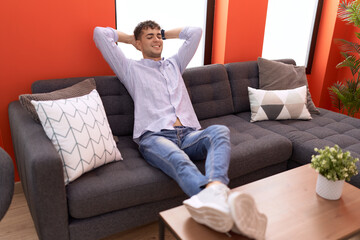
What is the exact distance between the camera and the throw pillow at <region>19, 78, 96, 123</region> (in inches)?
64.4

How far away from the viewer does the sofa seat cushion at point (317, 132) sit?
2076 millimetres

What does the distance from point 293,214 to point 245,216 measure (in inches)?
14.0

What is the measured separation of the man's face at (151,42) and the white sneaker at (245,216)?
4.45ft

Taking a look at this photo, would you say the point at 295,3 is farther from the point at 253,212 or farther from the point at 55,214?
the point at 55,214

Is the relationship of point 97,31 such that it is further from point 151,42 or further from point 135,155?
point 135,155

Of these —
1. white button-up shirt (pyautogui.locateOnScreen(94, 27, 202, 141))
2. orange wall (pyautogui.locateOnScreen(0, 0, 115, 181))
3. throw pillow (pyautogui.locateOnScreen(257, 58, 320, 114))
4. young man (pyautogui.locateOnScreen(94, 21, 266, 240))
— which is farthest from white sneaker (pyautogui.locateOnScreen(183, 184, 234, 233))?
throw pillow (pyautogui.locateOnScreen(257, 58, 320, 114))

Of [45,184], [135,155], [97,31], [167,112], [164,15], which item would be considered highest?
[164,15]

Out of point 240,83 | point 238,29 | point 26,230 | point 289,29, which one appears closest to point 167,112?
point 240,83

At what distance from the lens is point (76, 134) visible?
1544mm

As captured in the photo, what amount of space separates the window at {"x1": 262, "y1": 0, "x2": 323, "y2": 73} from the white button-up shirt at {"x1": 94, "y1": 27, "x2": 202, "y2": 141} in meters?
1.57

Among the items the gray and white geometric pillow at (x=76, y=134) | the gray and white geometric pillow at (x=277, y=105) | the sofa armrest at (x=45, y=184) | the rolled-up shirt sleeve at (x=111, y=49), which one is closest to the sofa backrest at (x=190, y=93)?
the rolled-up shirt sleeve at (x=111, y=49)

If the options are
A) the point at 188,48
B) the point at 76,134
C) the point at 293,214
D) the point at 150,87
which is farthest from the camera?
the point at 188,48

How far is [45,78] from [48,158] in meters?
0.97

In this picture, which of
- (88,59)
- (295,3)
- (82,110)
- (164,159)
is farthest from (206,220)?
(295,3)
